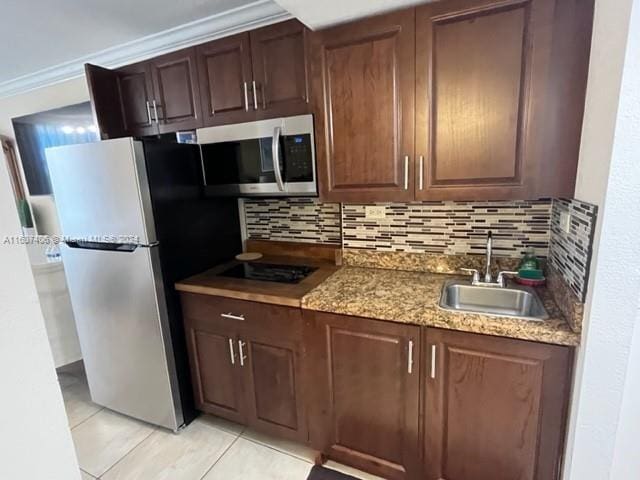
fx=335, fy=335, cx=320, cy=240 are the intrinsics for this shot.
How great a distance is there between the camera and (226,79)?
176 centimetres

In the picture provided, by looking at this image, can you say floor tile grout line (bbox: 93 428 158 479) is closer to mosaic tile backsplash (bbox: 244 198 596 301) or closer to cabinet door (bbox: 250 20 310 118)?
mosaic tile backsplash (bbox: 244 198 596 301)

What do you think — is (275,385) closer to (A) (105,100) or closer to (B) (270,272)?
(B) (270,272)

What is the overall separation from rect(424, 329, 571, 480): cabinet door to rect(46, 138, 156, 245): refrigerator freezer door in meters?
1.50

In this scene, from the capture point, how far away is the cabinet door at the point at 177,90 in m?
1.84

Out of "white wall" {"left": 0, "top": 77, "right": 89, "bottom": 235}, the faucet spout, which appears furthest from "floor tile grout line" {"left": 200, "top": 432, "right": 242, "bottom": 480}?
"white wall" {"left": 0, "top": 77, "right": 89, "bottom": 235}

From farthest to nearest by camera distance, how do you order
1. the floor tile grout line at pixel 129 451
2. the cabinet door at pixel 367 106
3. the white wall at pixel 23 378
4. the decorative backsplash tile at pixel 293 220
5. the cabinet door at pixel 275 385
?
the decorative backsplash tile at pixel 293 220, the floor tile grout line at pixel 129 451, the cabinet door at pixel 275 385, the cabinet door at pixel 367 106, the white wall at pixel 23 378

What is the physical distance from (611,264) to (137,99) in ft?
7.87

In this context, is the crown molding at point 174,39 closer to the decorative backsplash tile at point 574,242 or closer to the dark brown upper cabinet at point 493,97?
the dark brown upper cabinet at point 493,97

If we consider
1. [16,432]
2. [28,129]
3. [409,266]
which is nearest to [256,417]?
[409,266]

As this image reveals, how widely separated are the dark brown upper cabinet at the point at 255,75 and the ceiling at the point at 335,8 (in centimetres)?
17

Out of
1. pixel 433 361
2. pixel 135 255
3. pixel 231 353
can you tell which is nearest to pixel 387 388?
pixel 433 361

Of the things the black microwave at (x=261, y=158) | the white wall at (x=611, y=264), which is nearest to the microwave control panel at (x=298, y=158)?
the black microwave at (x=261, y=158)

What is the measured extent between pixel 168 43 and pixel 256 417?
2.35m

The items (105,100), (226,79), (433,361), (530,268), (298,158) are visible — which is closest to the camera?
(433,361)
